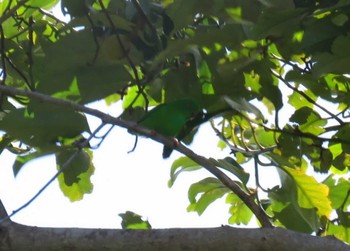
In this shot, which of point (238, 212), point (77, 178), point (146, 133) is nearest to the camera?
point (146, 133)

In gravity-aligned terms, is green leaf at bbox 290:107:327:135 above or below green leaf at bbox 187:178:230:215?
above

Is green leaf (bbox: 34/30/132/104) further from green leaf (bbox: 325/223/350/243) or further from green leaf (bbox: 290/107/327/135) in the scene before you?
Answer: green leaf (bbox: 325/223/350/243)

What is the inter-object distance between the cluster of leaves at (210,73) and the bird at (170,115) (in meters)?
0.02

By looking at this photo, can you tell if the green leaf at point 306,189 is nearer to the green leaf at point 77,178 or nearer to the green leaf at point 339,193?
the green leaf at point 339,193

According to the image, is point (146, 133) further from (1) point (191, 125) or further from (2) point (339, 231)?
(2) point (339, 231)

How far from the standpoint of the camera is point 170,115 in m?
1.56

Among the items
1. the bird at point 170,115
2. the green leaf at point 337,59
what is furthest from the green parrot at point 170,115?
the green leaf at point 337,59

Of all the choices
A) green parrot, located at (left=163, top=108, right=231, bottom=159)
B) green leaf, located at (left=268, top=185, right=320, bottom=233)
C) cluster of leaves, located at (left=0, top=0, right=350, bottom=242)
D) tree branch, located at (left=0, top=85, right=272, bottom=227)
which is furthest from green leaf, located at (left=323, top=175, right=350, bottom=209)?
tree branch, located at (left=0, top=85, right=272, bottom=227)

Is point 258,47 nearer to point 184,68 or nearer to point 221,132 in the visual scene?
point 184,68

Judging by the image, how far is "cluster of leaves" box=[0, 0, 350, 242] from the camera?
1273 millimetres

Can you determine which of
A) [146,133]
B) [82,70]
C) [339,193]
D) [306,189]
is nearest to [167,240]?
[146,133]

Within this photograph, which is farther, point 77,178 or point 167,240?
point 77,178

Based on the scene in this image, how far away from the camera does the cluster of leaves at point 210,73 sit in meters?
1.27

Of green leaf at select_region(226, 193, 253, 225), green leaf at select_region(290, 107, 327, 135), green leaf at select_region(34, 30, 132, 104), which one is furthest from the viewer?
green leaf at select_region(226, 193, 253, 225)
